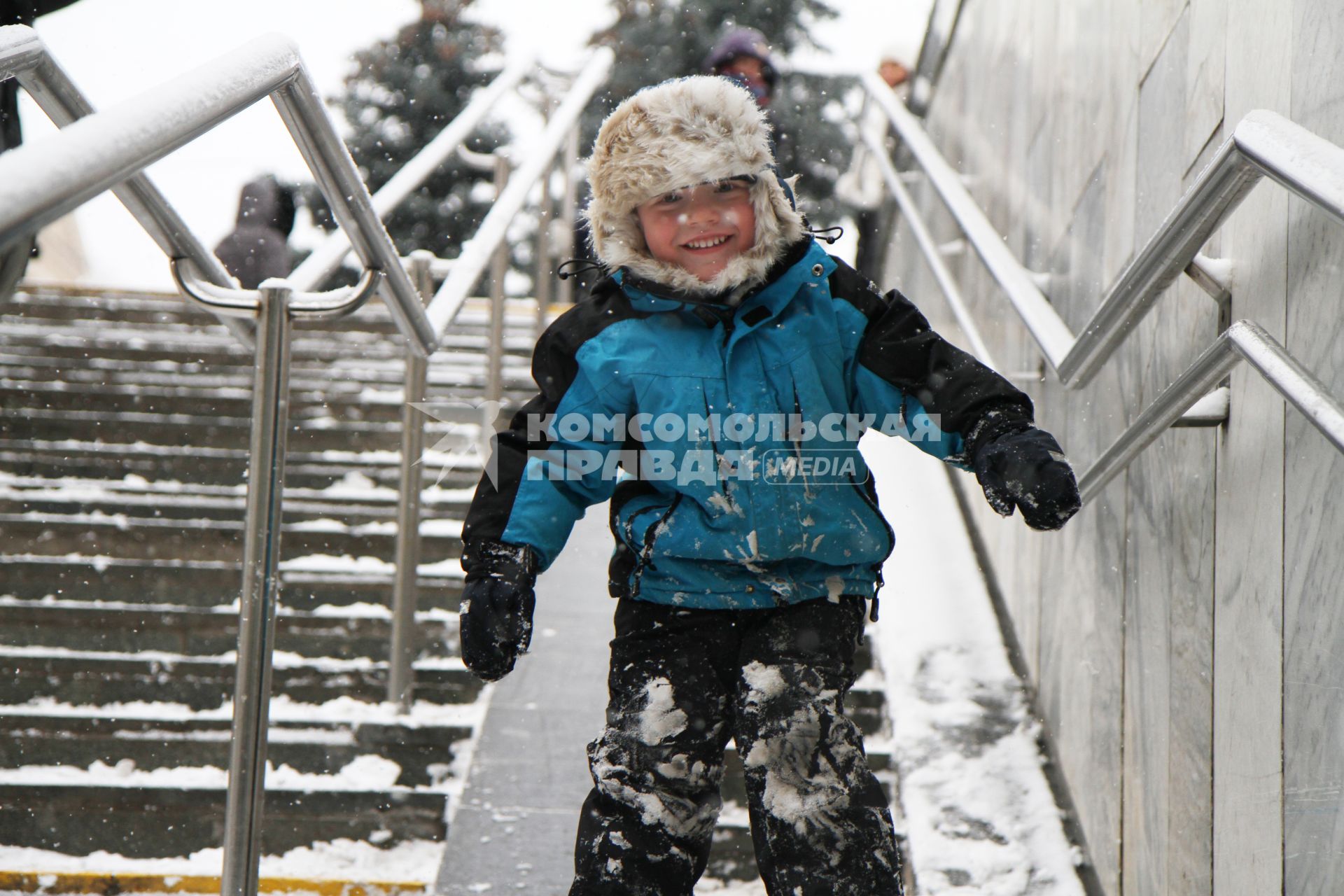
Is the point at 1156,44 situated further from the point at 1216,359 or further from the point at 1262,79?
the point at 1216,359

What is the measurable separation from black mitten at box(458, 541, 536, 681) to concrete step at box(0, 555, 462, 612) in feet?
5.82

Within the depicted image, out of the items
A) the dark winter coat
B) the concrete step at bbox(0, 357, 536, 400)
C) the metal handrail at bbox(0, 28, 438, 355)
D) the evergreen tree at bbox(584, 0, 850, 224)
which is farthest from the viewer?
the evergreen tree at bbox(584, 0, 850, 224)

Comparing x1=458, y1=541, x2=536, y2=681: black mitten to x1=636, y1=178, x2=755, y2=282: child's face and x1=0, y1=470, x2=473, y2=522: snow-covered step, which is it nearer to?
x1=636, y1=178, x2=755, y2=282: child's face

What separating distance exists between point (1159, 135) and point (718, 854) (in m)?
1.60

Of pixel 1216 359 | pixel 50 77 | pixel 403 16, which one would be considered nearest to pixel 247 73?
pixel 50 77

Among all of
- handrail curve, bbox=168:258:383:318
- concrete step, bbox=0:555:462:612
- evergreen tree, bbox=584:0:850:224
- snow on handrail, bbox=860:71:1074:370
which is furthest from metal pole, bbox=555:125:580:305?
evergreen tree, bbox=584:0:850:224

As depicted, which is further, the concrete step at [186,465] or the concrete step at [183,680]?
the concrete step at [186,465]

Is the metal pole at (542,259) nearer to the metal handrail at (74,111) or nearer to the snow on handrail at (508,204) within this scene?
the snow on handrail at (508,204)

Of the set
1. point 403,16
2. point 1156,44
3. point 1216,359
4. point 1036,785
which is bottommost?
point 403,16

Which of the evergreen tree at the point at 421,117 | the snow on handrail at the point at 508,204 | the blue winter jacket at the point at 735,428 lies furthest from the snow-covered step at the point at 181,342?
the evergreen tree at the point at 421,117

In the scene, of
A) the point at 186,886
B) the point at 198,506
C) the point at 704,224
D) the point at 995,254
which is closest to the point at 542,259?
the point at 198,506

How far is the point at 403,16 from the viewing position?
1234 centimetres

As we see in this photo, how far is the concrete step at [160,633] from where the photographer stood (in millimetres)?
3416

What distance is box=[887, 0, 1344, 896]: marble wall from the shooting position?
1.49m
